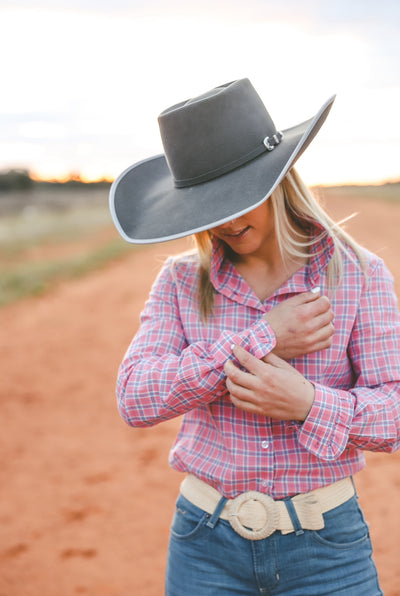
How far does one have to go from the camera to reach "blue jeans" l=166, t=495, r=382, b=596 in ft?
5.26

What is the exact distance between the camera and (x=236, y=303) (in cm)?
174

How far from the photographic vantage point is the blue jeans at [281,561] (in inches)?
63.1

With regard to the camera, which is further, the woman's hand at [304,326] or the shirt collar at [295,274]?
the shirt collar at [295,274]

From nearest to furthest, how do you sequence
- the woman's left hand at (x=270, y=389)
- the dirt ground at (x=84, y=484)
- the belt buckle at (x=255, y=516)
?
the woman's left hand at (x=270, y=389) < the belt buckle at (x=255, y=516) < the dirt ground at (x=84, y=484)

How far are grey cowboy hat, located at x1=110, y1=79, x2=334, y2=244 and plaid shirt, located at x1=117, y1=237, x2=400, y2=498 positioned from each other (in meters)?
0.23

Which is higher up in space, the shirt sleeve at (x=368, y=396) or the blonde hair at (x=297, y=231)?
the blonde hair at (x=297, y=231)

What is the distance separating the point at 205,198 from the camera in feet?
5.26

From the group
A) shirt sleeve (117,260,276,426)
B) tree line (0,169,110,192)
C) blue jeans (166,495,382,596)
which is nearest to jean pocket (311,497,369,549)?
blue jeans (166,495,382,596)

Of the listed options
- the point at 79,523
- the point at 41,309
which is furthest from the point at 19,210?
the point at 79,523

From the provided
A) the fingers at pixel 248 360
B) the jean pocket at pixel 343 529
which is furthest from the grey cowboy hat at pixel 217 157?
the jean pocket at pixel 343 529

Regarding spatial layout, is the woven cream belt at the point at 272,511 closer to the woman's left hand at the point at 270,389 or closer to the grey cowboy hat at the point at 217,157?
the woman's left hand at the point at 270,389

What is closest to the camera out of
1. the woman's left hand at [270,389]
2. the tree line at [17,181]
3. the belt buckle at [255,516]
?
the woman's left hand at [270,389]

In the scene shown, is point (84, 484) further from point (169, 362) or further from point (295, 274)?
point (295, 274)

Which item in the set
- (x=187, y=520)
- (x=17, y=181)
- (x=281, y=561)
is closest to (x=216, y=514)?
(x=187, y=520)
